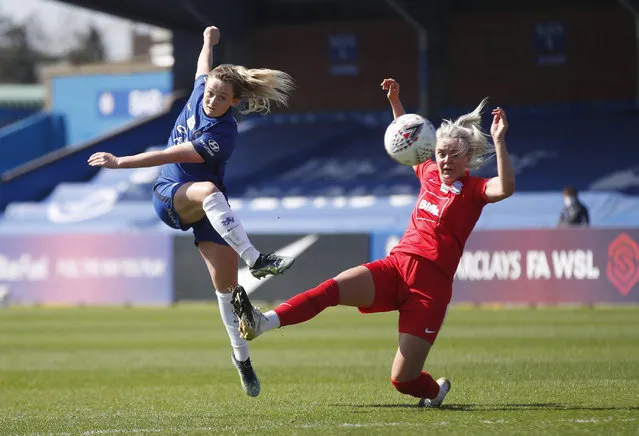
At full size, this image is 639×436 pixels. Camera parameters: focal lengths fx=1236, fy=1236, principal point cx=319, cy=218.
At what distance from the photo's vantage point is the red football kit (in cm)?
840

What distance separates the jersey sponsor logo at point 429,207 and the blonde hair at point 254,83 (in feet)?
4.27

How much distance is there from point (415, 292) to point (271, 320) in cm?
104

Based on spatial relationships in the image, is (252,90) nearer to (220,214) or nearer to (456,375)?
(220,214)

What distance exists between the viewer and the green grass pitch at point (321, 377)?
7754mm

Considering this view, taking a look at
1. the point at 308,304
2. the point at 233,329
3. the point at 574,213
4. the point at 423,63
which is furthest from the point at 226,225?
the point at 423,63

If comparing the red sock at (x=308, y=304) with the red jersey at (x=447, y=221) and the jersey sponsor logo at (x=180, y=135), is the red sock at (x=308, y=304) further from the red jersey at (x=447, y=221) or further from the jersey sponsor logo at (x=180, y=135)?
the jersey sponsor logo at (x=180, y=135)

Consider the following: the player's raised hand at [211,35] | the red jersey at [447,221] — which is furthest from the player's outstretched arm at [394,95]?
the player's raised hand at [211,35]

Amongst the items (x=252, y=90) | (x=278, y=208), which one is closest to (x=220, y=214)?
(x=252, y=90)

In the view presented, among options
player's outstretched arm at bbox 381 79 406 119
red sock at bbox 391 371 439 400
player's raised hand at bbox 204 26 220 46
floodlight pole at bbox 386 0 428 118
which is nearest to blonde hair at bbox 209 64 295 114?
player's outstretched arm at bbox 381 79 406 119

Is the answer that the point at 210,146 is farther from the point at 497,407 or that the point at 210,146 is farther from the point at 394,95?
the point at 497,407

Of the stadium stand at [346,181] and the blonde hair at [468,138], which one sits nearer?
the blonde hair at [468,138]

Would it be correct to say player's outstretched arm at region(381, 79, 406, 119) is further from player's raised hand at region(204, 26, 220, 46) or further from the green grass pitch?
the green grass pitch

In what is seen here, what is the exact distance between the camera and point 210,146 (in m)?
8.95

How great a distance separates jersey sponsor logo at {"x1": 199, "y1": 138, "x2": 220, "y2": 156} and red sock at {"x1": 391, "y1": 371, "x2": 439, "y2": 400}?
2.10 m
